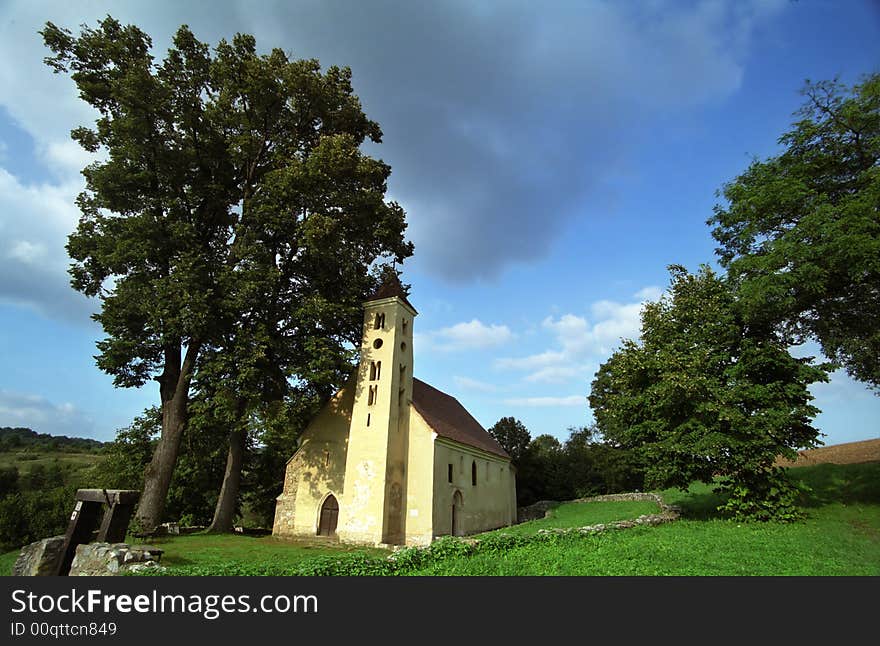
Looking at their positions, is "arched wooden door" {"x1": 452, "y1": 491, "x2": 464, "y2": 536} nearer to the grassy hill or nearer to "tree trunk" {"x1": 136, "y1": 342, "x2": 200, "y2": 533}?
the grassy hill

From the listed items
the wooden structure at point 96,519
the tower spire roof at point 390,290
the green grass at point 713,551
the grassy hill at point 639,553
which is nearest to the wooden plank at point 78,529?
the wooden structure at point 96,519

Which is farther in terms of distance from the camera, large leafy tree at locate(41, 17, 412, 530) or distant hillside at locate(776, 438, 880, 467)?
distant hillside at locate(776, 438, 880, 467)

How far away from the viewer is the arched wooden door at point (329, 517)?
23.3 metres

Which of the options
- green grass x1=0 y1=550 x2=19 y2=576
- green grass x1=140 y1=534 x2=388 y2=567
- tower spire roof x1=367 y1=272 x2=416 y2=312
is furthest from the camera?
tower spire roof x1=367 y1=272 x2=416 y2=312

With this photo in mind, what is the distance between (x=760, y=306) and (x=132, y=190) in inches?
1133

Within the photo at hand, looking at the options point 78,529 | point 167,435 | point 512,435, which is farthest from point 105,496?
point 512,435

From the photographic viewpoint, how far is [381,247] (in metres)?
26.3

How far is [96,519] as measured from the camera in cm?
1357

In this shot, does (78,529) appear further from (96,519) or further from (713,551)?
(713,551)

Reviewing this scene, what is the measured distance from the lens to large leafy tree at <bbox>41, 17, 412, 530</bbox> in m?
20.3

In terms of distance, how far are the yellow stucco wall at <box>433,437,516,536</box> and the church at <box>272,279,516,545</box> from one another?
0.29ft

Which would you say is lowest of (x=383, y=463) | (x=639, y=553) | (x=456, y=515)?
(x=639, y=553)

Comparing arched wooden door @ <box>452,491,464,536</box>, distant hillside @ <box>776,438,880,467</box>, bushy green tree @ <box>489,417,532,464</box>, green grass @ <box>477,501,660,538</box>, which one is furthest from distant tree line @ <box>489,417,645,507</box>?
arched wooden door @ <box>452,491,464,536</box>

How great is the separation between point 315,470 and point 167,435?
26.1 ft
